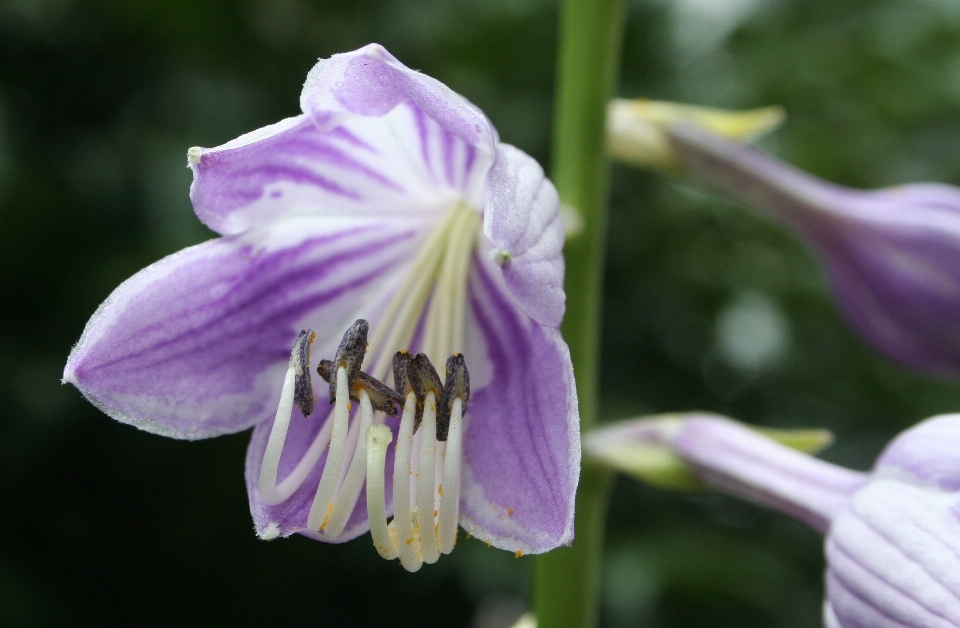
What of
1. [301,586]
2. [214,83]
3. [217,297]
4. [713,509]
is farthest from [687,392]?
[217,297]

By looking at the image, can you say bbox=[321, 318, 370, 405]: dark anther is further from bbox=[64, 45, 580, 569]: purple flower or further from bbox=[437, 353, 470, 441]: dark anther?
bbox=[437, 353, 470, 441]: dark anther

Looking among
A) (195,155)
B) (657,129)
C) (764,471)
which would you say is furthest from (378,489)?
(657,129)

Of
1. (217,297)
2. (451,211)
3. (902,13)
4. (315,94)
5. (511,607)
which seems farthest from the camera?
(902,13)

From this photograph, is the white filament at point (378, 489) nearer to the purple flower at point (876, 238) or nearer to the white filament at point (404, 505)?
the white filament at point (404, 505)

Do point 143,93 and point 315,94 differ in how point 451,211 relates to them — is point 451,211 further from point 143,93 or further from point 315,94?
point 143,93

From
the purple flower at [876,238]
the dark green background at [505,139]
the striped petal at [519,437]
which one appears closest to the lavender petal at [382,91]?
the striped petal at [519,437]

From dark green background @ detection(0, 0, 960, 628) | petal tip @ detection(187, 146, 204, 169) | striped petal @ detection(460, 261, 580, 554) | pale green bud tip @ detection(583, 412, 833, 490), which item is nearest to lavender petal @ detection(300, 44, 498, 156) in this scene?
petal tip @ detection(187, 146, 204, 169)
